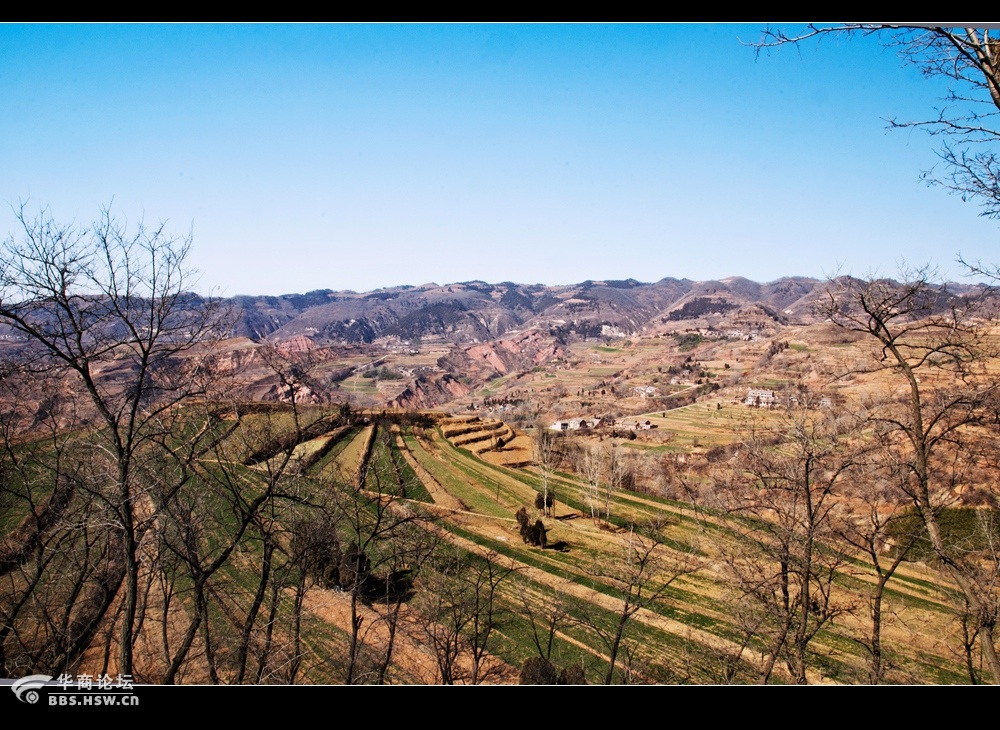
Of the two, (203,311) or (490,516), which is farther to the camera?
(490,516)

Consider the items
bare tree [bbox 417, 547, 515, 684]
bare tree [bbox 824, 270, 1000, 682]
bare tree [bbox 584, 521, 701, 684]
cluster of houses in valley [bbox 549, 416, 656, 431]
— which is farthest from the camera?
cluster of houses in valley [bbox 549, 416, 656, 431]

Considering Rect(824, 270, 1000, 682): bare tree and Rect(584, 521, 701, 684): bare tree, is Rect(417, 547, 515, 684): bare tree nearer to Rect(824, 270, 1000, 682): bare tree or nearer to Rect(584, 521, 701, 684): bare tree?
Rect(584, 521, 701, 684): bare tree

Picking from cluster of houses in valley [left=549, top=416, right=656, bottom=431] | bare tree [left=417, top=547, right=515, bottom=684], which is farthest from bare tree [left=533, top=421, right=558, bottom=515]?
cluster of houses in valley [left=549, top=416, right=656, bottom=431]

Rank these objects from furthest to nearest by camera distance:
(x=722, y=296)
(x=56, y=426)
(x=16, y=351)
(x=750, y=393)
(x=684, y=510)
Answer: (x=722, y=296)
(x=750, y=393)
(x=684, y=510)
(x=56, y=426)
(x=16, y=351)

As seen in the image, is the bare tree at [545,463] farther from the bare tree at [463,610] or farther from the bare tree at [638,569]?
the bare tree at [463,610]

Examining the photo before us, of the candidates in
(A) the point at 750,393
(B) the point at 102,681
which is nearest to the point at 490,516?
(B) the point at 102,681

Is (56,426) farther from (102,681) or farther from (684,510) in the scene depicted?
(684,510)

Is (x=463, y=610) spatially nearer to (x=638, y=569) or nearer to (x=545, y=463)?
A: (x=638, y=569)

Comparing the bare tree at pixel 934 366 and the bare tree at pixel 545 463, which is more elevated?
the bare tree at pixel 934 366

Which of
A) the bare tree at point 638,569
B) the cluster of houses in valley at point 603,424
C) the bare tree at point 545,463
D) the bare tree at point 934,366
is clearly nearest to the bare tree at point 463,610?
the bare tree at point 638,569

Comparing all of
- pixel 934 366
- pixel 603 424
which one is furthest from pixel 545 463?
pixel 603 424

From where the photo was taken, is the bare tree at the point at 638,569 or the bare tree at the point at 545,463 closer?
the bare tree at the point at 638,569
